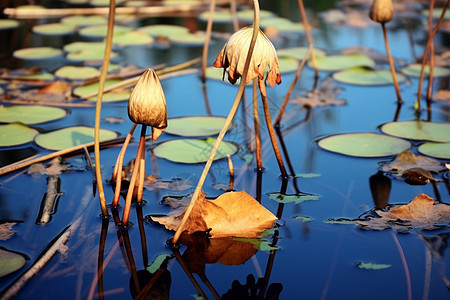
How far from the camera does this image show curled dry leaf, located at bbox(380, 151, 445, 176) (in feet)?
8.69

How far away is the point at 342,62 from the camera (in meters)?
4.50

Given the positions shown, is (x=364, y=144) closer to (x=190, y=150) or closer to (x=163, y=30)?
(x=190, y=150)

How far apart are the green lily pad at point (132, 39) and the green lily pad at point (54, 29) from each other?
55 centimetres

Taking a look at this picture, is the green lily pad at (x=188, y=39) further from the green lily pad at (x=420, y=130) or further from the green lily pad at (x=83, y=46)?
the green lily pad at (x=420, y=130)

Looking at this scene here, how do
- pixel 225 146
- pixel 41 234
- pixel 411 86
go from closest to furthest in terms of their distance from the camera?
pixel 41 234 → pixel 225 146 → pixel 411 86

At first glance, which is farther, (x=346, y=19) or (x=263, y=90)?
(x=346, y=19)

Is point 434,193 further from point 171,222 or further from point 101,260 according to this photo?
point 101,260

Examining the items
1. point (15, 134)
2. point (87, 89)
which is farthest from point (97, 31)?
point (15, 134)

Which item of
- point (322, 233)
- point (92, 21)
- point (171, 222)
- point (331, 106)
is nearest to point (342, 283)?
point (322, 233)

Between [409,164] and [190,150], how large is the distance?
106 cm

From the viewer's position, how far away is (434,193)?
2.45m

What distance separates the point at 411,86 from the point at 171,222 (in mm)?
2539

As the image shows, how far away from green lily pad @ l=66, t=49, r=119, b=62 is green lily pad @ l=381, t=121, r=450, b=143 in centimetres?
235

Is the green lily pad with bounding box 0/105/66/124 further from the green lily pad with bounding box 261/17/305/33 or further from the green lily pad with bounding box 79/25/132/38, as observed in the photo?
the green lily pad with bounding box 261/17/305/33
